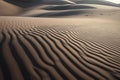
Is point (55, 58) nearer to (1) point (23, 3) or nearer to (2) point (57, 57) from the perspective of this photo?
(2) point (57, 57)

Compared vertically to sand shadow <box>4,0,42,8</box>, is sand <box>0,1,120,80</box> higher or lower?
higher

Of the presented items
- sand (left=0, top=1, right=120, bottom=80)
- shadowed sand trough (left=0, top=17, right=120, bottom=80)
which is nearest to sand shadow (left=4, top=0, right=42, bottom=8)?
sand (left=0, top=1, right=120, bottom=80)

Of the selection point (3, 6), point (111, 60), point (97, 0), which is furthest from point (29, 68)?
point (97, 0)

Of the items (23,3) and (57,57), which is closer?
(57,57)

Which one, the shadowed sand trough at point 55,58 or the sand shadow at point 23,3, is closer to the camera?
the shadowed sand trough at point 55,58

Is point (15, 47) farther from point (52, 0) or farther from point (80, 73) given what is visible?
point (52, 0)

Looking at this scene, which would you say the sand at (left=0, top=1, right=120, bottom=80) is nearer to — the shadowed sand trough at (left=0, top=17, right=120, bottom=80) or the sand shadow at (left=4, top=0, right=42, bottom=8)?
the shadowed sand trough at (left=0, top=17, right=120, bottom=80)

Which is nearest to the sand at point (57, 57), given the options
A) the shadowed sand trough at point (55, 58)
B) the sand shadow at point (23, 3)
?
the shadowed sand trough at point (55, 58)

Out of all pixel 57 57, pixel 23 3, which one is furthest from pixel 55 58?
pixel 23 3

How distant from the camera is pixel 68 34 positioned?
5.82 meters

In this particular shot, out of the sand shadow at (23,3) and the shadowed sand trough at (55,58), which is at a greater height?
the shadowed sand trough at (55,58)

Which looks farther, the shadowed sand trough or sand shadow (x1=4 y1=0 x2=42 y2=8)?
sand shadow (x1=4 y1=0 x2=42 y2=8)

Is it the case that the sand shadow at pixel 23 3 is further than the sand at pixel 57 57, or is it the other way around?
the sand shadow at pixel 23 3

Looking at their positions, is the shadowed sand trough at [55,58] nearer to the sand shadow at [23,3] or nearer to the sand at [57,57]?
the sand at [57,57]
